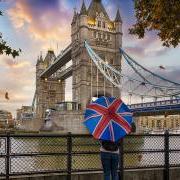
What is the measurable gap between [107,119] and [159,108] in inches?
2451

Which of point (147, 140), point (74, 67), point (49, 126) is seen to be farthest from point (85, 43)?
point (147, 140)

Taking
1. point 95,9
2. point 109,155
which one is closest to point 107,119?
point 109,155

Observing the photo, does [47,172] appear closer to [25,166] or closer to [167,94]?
[25,166]

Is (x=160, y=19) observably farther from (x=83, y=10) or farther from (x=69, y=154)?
(x=83, y=10)

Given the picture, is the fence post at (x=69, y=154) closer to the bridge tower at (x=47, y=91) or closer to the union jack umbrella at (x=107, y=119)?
the union jack umbrella at (x=107, y=119)

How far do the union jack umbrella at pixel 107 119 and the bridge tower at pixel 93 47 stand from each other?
8471 cm

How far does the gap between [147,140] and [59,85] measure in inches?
5447

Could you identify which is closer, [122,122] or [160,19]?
[122,122]

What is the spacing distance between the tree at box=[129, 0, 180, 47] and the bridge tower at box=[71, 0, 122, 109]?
3131 inches

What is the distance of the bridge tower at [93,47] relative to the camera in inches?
3841

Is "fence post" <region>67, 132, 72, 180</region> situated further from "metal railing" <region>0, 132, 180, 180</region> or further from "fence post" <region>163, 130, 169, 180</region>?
"fence post" <region>163, 130, 169, 180</region>

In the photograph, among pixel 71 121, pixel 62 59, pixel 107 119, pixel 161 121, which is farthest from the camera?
pixel 161 121

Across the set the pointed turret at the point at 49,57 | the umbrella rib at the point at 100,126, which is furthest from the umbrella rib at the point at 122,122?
the pointed turret at the point at 49,57

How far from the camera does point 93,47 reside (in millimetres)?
99688
